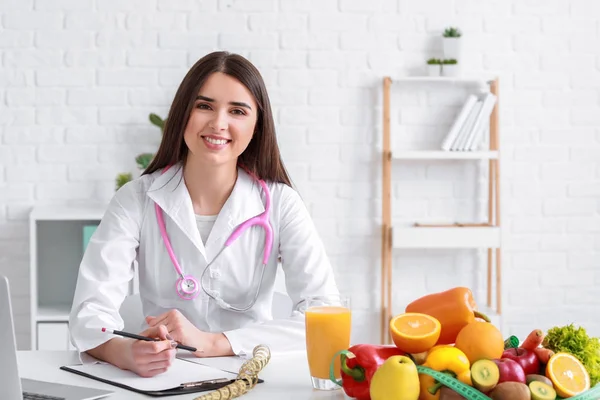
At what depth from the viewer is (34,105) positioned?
319 centimetres

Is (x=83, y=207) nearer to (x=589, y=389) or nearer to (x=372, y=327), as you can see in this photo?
(x=372, y=327)

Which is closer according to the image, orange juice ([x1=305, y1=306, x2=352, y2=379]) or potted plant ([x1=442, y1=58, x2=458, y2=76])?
orange juice ([x1=305, y1=306, x2=352, y2=379])

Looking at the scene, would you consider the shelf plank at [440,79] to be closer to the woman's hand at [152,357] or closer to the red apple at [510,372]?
the woman's hand at [152,357]

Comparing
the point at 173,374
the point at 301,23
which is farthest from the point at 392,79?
the point at 173,374

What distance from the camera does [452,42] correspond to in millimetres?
3211

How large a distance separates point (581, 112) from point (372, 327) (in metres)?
1.30

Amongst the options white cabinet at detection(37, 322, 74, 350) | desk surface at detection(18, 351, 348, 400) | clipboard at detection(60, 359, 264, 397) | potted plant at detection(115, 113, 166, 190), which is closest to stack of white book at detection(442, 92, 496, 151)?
potted plant at detection(115, 113, 166, 190)

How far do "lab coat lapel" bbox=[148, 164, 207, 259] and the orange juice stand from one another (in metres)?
0.60

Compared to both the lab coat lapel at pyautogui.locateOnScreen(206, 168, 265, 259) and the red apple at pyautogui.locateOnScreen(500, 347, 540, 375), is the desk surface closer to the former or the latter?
the red apple at pyautogui.locateOnScreen(500, 347, 540, 375)

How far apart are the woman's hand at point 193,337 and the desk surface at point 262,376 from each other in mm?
111

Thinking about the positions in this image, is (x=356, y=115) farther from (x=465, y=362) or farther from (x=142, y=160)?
(x=465, y=362)

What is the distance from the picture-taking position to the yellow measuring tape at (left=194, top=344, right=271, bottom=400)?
4.05 ft

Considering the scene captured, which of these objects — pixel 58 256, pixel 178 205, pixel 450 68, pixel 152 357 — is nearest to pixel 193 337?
pixel 152 357

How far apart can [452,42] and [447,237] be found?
2.64 ft
